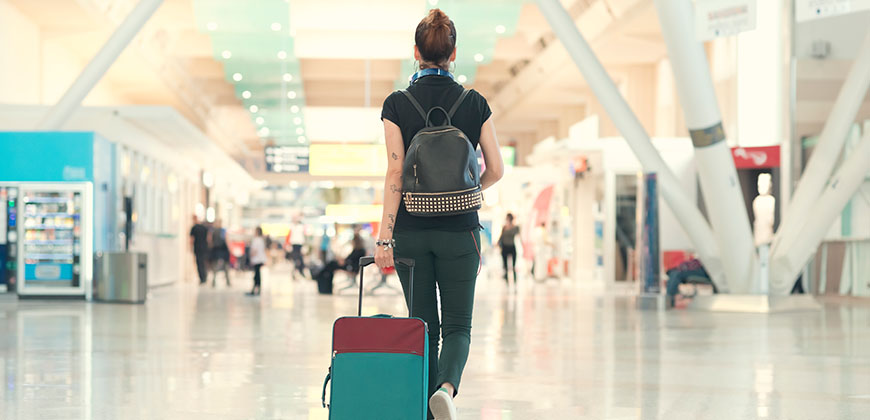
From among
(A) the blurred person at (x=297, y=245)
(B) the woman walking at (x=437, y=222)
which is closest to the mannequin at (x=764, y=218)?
(B) the woman walking at (x=437, y=222)

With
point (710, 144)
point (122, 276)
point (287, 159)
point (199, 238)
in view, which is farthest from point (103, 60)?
point (287, 159)

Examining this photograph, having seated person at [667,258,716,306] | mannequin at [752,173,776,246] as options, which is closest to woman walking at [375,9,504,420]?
mannequin at [752,173,776,246]

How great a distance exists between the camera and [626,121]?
45.5 feet

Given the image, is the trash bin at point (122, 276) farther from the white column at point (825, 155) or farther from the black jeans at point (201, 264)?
the white column at point (825, 155)

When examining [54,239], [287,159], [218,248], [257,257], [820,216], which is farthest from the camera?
[287,159]

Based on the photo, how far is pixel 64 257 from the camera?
16.0 m

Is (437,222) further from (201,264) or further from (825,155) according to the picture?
(201,264)

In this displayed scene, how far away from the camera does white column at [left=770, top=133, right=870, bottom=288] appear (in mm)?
13234

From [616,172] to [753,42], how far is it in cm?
405

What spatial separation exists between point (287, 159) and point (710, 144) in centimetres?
1949

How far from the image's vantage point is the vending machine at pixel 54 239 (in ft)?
52.2

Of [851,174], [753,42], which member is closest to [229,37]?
[753,42]

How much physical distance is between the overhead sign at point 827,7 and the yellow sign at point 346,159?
53.8 feet

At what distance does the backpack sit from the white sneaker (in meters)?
0.63
